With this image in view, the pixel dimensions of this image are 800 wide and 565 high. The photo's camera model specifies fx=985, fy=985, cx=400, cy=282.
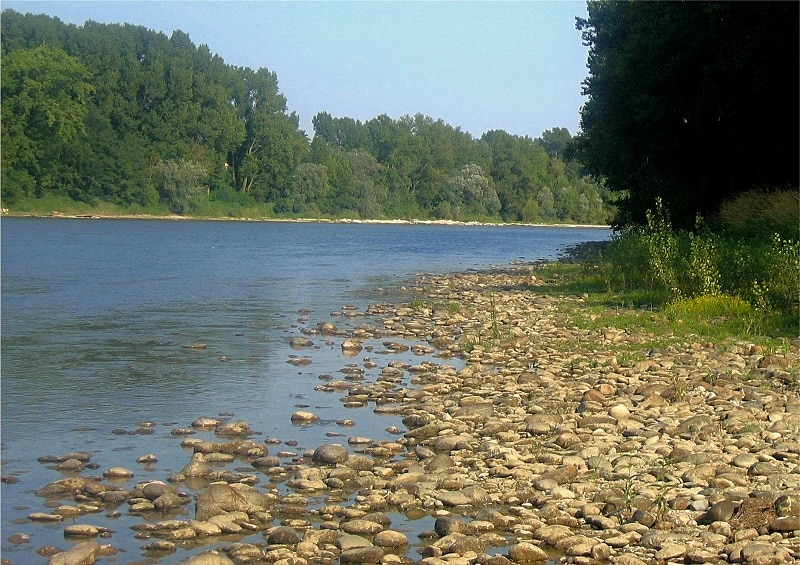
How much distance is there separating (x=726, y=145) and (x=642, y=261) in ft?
20.1

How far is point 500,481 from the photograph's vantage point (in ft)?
25.4

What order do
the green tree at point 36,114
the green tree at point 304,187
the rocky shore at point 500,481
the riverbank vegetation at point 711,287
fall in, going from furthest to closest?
the green tree at point 304,187
the green tree at point 36,114
the riverbank vegetation at point 711,287
the rocky shore at point 500,481

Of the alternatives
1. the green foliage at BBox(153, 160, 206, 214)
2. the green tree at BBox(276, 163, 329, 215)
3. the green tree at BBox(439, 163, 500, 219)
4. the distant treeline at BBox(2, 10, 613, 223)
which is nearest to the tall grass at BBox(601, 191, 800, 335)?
the distant treeline at BBox(2, 10, 613, 223)

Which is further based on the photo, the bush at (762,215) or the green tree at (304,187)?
the green tree at (304,187)

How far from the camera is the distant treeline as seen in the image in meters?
99.8

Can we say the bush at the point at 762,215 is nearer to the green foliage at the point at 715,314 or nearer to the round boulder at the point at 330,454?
the green foliage at the point at 715,314

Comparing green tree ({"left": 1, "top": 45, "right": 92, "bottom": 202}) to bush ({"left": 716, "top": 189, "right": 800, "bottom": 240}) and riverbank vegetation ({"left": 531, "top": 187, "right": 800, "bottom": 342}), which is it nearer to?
bush ({"left": 716, "top": 189, "right": 800, "bottom": 240})

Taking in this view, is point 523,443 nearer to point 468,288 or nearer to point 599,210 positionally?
point 468,288

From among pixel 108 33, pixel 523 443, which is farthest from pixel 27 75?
pixel 523 443

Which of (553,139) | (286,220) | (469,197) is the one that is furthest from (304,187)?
(553,139)

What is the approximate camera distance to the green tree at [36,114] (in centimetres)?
9688

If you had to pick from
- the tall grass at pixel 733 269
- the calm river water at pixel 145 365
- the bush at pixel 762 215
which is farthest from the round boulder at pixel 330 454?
the bush at pixel 762 215

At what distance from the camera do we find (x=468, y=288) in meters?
27.5

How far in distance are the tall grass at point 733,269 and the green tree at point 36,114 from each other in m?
84.5
